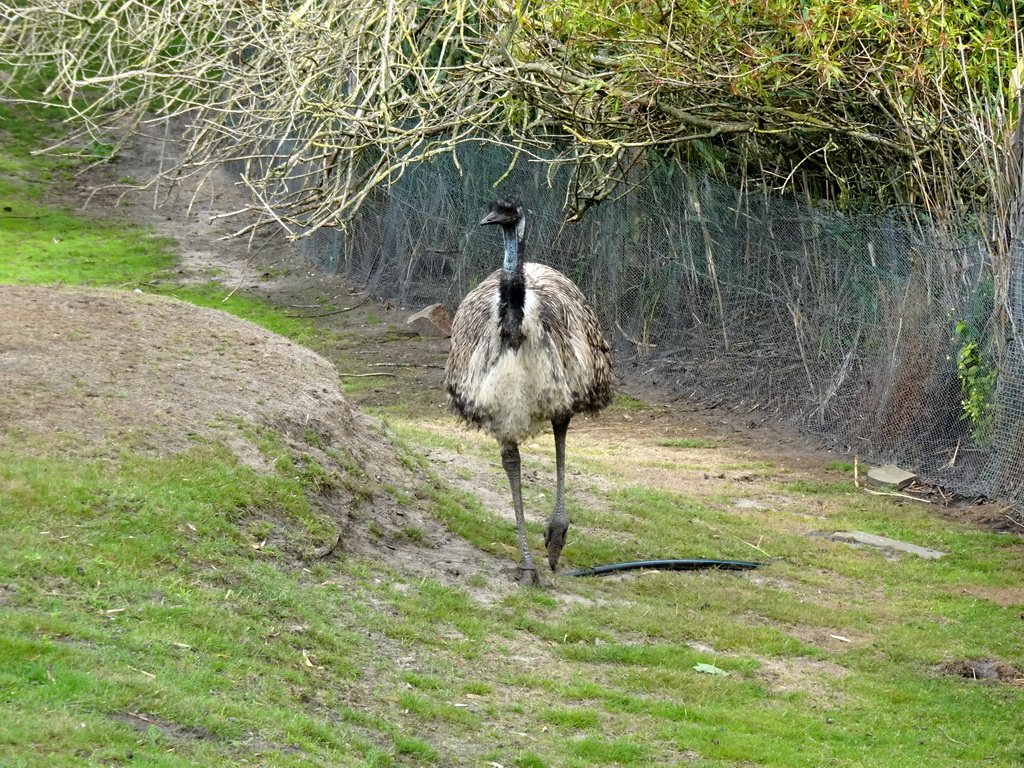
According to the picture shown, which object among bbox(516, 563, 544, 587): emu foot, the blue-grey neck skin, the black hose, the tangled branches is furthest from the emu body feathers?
the tangled branches

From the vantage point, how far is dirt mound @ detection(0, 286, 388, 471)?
7.11 meters

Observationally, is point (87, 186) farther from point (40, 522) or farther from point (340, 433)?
point (40, 522)

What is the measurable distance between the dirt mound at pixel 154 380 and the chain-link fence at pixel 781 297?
4504 millimetres

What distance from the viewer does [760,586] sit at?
8555mm

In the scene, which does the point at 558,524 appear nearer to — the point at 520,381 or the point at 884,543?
the point at 520,381

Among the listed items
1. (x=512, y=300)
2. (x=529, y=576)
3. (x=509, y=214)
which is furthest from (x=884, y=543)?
(x=509, y=214)

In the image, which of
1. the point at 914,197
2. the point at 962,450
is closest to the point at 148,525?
the point at 962,450

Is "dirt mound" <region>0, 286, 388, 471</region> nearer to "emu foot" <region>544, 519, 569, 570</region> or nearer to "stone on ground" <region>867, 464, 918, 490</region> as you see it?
"emu foot" <region>544, 519, 569, 570</region>

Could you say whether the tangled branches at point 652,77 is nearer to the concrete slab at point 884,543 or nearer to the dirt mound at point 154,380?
the dirt mound at point 154,380

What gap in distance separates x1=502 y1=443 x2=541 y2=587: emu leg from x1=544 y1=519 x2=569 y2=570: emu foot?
21 centimetres

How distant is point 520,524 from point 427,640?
59.3 inches

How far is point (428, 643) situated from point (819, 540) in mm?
4428

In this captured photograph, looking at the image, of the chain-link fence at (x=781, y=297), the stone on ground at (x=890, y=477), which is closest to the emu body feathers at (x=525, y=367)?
the chain-link fence at (x=781, y=297)

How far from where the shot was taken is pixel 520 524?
7.87 m
